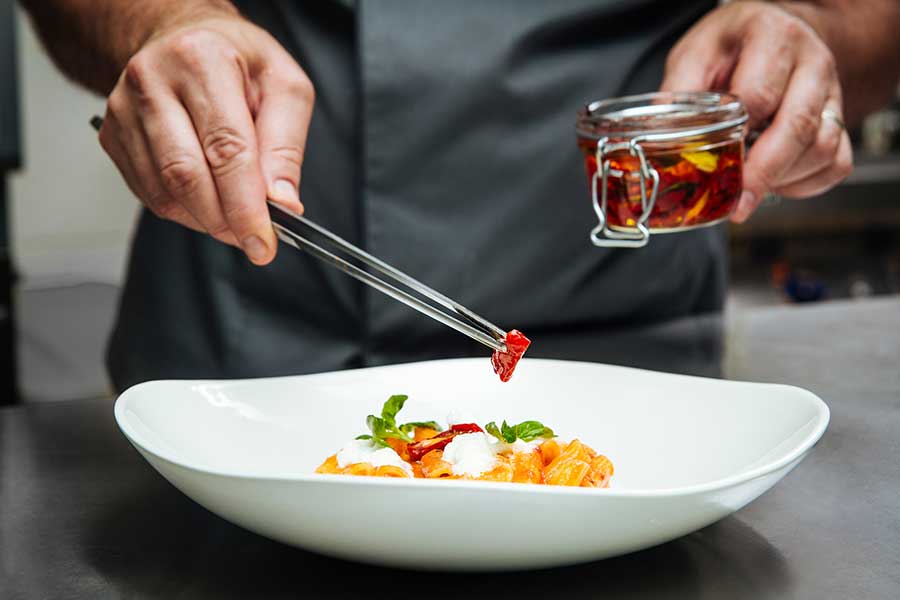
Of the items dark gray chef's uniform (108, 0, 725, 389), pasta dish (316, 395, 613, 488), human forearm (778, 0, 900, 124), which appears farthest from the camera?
human forearm (778, 0, 900, 124)

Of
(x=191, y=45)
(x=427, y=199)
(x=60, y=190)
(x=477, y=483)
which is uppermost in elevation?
(x=191, y=45)

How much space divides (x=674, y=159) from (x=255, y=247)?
334 mm

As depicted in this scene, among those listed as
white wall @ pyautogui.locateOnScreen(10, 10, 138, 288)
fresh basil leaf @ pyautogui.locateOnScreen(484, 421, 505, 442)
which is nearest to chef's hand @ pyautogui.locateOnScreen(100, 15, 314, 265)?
fresh basil leaf @ pyautogui.locateOnScreen(484, 421, 505, 442)

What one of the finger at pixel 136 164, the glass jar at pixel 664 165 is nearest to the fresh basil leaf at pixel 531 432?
the glass jar at pixel 664 165

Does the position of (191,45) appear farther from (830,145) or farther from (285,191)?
(830,145)

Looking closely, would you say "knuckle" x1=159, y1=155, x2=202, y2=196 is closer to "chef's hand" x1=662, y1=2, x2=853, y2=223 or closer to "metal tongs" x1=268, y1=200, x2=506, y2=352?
"metal tongs" x1=268, y1=200, x2=506, y2=352

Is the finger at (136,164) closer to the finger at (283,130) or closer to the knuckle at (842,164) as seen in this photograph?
the finger at (283,130)

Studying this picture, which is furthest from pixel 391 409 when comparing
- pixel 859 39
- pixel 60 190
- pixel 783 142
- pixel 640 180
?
pixel 60 190

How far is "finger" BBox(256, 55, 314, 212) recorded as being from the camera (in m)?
0.81

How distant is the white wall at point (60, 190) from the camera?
249 centimetres

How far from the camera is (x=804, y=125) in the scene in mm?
Result: 979

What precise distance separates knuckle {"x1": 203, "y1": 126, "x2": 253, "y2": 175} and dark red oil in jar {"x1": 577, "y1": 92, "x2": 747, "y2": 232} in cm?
28

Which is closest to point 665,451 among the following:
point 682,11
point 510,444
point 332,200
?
point 510,444

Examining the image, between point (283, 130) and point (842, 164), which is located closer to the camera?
point (283, 130)
